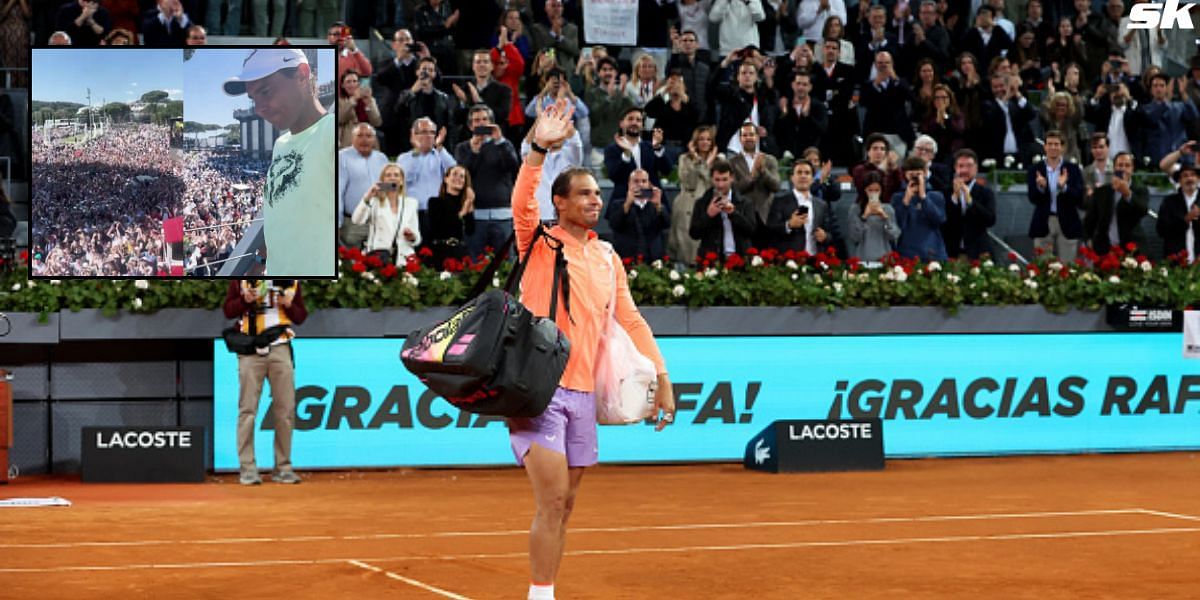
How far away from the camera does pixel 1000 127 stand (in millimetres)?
23969

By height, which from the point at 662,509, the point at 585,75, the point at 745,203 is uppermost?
the point at 585,75

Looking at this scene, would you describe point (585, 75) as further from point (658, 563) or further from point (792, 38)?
point (658, 563)

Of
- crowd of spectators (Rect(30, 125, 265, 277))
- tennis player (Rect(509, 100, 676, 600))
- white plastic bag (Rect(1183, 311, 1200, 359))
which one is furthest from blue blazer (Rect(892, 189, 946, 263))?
tennis player (Rect(509, 100, 676, 600))

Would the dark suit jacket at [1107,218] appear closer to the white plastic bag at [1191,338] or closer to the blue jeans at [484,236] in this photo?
the white plastic bag at [1191,338]

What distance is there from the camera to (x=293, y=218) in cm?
1284

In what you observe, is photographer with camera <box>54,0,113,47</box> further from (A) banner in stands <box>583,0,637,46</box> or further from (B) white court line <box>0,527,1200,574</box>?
(B) white court line <box>0,527,1200,574</box>

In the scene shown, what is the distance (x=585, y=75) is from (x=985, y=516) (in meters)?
10.3

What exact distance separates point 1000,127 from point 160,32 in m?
10.9

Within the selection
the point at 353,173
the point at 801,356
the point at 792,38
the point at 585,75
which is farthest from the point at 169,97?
the point at 792,38

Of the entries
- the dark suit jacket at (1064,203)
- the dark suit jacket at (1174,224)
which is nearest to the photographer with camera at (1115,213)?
the dark suit jacket at (1064,203)

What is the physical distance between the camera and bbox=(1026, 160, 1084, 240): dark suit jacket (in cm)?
2222

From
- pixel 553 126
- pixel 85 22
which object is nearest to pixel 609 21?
pixel 85 22

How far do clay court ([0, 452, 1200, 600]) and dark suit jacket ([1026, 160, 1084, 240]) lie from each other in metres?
5.04

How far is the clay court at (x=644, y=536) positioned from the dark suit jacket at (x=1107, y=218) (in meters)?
5.06
